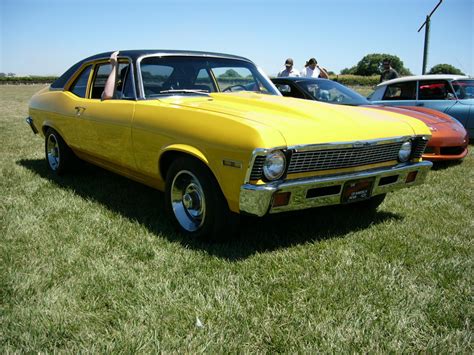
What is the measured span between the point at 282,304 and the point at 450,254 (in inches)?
56.8

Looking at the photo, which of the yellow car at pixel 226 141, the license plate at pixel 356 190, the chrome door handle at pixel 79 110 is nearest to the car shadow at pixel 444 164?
the yellow car at pixel 226 141

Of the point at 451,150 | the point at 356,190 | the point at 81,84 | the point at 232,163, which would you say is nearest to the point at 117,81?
the point at 81,84

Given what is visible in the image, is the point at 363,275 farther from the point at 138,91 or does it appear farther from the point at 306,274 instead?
the point at 138,91

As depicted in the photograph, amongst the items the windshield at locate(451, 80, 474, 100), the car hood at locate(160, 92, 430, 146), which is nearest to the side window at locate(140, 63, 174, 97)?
the car hood at locate(160, 92, 430, 146)

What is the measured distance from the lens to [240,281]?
105 inches

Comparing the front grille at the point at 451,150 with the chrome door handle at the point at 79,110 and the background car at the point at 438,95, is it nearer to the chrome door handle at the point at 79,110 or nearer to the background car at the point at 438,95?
the background car at the point at 438,95

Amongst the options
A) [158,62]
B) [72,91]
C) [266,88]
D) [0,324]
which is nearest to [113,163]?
[158,62]

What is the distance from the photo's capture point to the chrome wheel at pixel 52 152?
5.46 m

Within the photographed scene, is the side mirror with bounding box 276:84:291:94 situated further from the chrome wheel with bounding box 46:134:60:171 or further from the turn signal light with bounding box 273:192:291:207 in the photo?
the turn signal light with bounding box 273:192:291:207

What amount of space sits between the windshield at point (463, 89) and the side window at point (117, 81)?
19.4 ft

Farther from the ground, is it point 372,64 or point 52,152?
point 372,64

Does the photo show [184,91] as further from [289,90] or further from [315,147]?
[289,90]

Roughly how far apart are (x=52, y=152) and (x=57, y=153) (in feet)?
0.51

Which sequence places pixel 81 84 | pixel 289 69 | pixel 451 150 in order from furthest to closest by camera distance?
pixel 289 69
pixel 451 150
pixel 81 84
